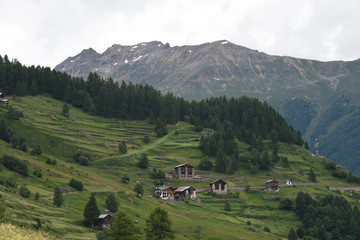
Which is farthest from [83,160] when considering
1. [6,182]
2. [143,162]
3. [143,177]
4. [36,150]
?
[6,182]

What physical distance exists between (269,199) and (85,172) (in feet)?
226

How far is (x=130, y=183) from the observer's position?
13075cm

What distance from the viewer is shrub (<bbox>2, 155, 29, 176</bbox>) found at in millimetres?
98500

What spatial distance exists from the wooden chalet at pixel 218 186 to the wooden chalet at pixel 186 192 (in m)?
12.4

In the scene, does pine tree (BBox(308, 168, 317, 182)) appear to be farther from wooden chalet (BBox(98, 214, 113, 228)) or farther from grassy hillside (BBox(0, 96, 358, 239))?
wooden chalet (BBox(98, 214, 113, 228))

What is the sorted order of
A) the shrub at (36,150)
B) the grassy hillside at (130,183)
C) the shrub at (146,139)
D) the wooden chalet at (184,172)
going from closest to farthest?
the grassy hillside at (130,183)
the shrub at (36,150)
the wooden chalet at (184,172)
the shrub at (146,139)

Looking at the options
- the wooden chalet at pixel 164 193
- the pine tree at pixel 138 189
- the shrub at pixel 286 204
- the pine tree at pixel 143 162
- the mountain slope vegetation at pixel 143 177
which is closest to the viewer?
the mountain slope vegetation at pixel 143 177

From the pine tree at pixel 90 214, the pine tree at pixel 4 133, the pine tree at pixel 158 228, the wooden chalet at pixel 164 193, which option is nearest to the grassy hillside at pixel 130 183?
the pine tree at pixel 90 214

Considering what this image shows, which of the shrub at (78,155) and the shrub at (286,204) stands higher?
the shrub at (78,155)

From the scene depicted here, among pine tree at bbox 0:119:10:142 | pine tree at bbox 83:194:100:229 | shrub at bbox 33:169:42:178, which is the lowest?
pine tree at bbox 83:194:100:229

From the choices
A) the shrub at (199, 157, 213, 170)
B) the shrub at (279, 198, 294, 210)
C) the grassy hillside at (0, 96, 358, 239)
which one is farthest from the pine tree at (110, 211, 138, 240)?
the shrub at (199, 157, 213, 170)

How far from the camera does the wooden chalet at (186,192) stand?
135 meters

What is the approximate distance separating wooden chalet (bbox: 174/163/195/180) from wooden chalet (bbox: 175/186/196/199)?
52.5 feet

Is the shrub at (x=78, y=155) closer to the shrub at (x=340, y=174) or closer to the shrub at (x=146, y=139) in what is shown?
the shrub at (x=146, y=139)
